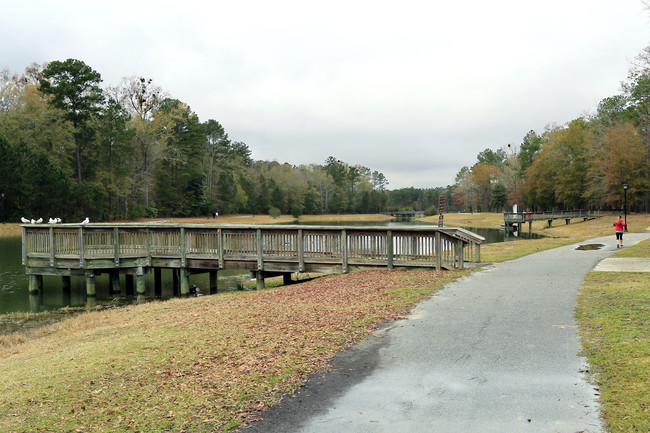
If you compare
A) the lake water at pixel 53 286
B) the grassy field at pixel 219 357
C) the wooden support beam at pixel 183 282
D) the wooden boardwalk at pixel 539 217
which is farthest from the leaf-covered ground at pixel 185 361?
the wooden boardwalk at pixel 539 217

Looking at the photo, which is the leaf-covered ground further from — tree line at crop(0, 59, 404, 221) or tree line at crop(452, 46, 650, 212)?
tree line at crop(0, 59, 404, 221)

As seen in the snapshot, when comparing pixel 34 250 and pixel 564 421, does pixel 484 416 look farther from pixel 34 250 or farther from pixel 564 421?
pixel 34 250

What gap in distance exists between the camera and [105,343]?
8.12 meters

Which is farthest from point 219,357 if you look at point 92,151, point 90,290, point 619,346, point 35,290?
point 92,151

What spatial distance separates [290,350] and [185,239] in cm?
1203

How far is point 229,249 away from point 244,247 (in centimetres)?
67

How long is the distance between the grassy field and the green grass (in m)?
0.02

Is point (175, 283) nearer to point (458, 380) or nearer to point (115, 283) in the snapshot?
point (115, 283)

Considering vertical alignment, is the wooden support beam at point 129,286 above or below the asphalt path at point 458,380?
below

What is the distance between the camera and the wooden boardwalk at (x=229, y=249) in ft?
47.3

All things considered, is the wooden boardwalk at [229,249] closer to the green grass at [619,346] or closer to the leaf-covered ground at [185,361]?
the leaf-covered ground at [185,361]

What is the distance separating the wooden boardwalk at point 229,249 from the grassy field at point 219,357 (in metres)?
2.69

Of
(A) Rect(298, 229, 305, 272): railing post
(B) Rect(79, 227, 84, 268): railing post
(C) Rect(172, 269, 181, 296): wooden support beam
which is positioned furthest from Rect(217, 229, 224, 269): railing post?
(B) Rect(79, 227, 84, 268): railing post

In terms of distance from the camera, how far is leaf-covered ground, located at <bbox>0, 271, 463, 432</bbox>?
4.73m
